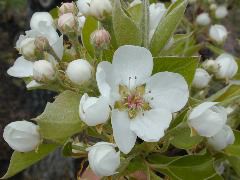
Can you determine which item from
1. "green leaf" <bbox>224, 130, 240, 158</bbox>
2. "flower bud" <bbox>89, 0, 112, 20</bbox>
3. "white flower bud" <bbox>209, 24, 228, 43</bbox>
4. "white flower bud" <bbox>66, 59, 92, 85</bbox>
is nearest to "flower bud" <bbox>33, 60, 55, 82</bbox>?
"white flower bud" <bbox>66, 59, 92, 85</bbox>

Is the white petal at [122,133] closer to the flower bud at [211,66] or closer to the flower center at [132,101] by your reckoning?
the flower center at [132,101]

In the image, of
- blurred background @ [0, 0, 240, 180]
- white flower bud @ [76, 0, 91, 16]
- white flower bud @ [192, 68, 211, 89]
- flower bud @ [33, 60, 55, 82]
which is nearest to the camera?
flower bud @ [33, 60, 55, 82]

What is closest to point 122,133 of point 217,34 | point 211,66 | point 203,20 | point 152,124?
point 152,124

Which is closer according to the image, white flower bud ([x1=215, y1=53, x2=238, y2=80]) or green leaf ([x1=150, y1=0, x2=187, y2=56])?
green leaf ([x1=150, y1=0, x2=187, y2=56])

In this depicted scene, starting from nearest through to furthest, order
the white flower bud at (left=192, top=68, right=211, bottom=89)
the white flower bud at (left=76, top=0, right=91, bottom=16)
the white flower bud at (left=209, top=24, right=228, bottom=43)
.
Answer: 1. the white flower bud at (left=76, top=0, right=91, bottom=16)
2. the white flower bud at (left=192, top=68, right=211, bottom=89)
3. the white flower bud at (left=209, top=24, right=228, bottom=43)

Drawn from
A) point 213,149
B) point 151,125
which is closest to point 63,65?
point 151,125

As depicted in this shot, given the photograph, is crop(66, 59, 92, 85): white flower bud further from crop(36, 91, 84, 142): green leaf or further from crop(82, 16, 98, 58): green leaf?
crop(82, 16, 98, 58): green leaf
